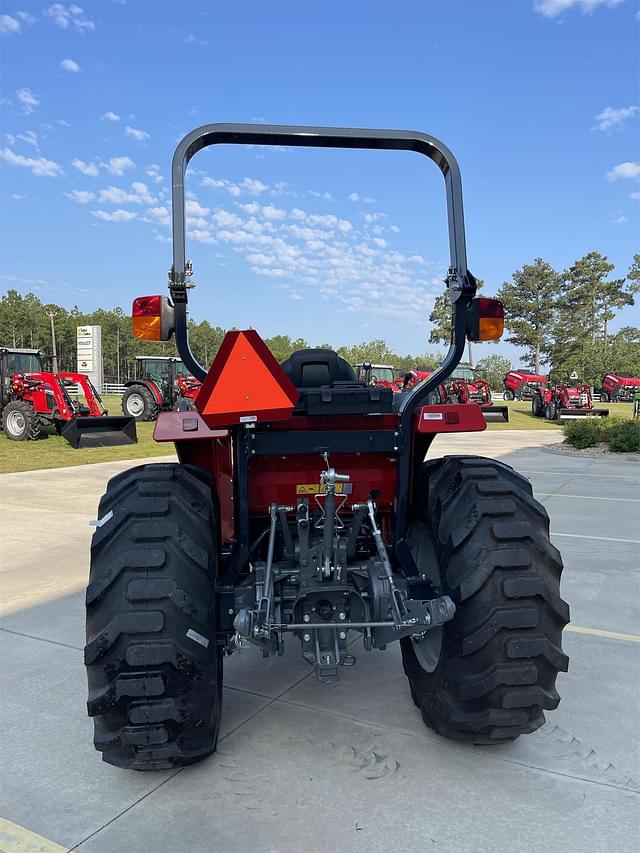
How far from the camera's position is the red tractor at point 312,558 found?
230 centimetres

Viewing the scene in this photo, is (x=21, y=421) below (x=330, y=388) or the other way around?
below

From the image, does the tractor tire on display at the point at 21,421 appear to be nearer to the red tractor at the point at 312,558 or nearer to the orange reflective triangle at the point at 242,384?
the red tractor at the point at 312,558

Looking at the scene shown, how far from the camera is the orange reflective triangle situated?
2119mm

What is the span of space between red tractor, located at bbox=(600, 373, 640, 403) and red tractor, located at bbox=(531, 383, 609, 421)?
1382 centimetres

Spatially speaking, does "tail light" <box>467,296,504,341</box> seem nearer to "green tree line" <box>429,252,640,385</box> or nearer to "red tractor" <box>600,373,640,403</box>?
"red tractor" <box>600,373,640,403</box>

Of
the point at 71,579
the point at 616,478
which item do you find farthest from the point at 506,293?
the point at 71,579

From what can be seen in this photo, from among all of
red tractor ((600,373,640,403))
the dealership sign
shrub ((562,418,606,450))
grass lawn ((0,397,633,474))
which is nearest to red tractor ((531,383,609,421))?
shrub ((562,418,606,450))

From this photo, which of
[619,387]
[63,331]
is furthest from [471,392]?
[63,331]

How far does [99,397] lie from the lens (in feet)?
56.5

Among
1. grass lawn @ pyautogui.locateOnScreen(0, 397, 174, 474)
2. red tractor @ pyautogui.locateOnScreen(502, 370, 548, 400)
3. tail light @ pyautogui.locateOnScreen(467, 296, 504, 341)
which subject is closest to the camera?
tail light @ pyautogui.locateOnScreen(467, 296, 504, 341)

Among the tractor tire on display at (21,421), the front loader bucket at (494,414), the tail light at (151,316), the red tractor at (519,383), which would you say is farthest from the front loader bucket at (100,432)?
the red tractor at (519,383)

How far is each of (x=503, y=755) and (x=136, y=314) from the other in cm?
235

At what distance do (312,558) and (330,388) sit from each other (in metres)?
0.77

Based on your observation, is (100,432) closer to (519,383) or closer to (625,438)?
(625,438)
